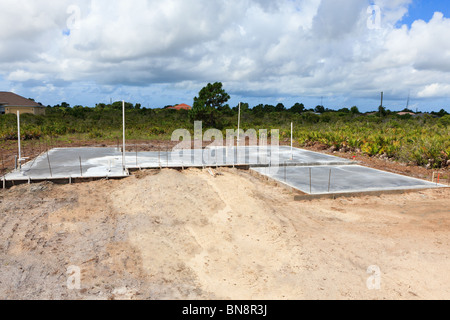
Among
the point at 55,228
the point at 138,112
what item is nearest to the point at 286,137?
the point at 55,228

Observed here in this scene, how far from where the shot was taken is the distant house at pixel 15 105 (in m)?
36.2

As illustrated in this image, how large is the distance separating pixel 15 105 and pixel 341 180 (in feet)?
128

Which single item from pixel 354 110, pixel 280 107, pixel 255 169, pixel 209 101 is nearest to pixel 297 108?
pixel 280 107

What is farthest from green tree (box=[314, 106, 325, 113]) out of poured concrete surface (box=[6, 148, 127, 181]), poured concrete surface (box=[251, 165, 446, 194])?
poured concrete surface (box=[6, 148, 127, 181])

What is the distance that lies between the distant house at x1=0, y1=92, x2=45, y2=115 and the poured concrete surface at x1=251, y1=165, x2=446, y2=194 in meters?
35.0

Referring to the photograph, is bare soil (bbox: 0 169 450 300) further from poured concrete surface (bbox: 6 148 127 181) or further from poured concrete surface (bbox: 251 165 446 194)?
poured concrete surface (bbox: 6 148 127 181)

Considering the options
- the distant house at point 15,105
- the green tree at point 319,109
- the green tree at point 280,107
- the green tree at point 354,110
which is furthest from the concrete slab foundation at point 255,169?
the green tree at point 319,109

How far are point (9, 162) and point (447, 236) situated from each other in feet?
38.4

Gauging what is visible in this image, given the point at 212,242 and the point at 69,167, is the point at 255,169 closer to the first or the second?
the point at 212,242

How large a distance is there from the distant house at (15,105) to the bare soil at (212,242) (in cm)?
3495

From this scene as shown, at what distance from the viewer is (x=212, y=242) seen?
5.21 m

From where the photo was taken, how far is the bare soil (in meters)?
3.99

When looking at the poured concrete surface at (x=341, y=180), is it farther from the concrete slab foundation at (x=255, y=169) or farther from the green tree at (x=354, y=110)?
the green tree at (x=354, y=110)

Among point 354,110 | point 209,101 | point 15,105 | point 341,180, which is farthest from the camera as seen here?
point 354,110
